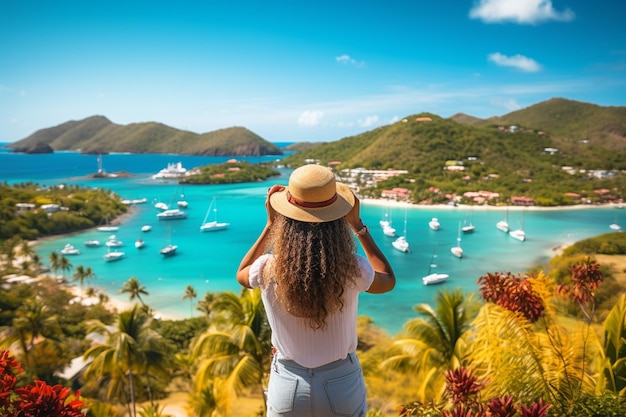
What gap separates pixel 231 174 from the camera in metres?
85.6

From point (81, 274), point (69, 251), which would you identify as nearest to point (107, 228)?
point (69, 251)

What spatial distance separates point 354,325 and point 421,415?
41.5 inches

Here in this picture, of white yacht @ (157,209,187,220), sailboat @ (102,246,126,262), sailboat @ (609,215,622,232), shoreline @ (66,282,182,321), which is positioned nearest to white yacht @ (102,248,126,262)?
sailboat @ (102,246,126,262)

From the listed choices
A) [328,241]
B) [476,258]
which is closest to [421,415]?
[328,241]

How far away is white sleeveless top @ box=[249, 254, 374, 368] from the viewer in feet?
4.24

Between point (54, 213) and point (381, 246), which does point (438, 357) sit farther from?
point (54, 213)

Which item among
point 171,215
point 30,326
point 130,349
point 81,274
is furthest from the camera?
point 171,215

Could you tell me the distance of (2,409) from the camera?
1.58 meters

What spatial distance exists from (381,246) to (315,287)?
3718 centimetres

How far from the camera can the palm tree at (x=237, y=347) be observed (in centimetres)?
546

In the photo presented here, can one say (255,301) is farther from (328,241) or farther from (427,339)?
(328,241)

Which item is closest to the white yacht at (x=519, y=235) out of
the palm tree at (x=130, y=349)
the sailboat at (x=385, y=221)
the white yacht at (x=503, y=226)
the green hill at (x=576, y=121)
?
the white yacht at (x=503, y=226)

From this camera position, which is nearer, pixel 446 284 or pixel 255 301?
pixel 255 301

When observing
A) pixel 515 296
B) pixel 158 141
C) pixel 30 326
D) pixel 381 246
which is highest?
pixel 158 141
